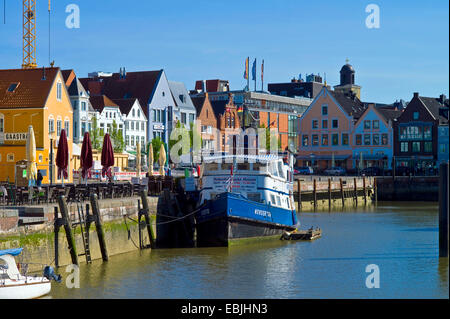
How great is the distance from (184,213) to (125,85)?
70.9m

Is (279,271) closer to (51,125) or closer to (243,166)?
(243,166)

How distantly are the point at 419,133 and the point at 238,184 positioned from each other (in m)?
75.1

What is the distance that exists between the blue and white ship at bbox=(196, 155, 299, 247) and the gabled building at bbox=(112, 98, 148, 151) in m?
59.7

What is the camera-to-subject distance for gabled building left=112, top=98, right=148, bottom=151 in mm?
103875

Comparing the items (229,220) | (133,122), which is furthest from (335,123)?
(229,220)

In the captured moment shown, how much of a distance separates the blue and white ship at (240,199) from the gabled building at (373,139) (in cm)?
7288

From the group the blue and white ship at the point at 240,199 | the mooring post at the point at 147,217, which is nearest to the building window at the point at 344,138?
the blue and white ship at the point at 240,199

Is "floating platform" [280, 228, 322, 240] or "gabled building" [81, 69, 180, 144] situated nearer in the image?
"floating platform" [280, 228, 322, 240]

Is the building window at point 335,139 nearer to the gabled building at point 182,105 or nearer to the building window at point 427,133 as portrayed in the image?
the building window at point 427,133

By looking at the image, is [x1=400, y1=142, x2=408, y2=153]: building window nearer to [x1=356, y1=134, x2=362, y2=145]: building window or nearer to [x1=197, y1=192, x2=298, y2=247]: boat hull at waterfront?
[x1=356, y1=134, x2=362, y2=145]: building window

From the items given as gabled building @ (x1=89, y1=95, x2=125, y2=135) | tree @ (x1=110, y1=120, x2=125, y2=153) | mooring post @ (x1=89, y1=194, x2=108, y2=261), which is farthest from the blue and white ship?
gabled building @ (x1=89, y1=95, x2=125, y2=135)

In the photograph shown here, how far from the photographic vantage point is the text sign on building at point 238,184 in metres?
42.5

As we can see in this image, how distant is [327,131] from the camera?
12300cm
